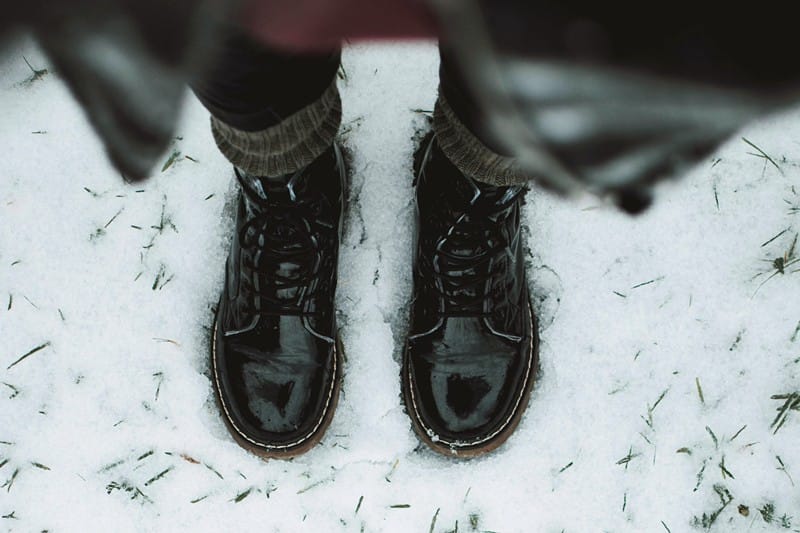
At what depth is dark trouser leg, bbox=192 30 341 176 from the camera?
498 millimetres

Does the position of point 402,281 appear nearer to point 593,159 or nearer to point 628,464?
point 628,464

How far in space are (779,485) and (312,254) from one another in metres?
0.86

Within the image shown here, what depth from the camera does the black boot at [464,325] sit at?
89cm

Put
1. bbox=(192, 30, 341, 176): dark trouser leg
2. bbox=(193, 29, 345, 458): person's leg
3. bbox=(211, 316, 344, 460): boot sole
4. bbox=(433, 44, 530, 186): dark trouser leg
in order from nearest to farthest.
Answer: bbox=(192, 30, 341, 176): dark trouser leg → bbox=(433, 44, 530, 186): dark trouser leg → bbox=(193, 29, 345, 458): person's leg → bbox=(211, 316, 344, 460): boot sole

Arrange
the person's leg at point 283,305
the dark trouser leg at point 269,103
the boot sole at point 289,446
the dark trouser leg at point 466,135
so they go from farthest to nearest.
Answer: the boot sole at point 289,446 → the person's leg at point 283,305 → the dark trouser leg at point 466,135 → the dark trouser leg at point 269,103

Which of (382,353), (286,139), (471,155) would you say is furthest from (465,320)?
(286,139)

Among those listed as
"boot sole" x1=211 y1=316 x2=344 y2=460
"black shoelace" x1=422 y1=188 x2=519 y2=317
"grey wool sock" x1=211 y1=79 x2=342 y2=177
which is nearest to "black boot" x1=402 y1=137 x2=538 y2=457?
"black shoelace" x1=422 y1=188 x2=519 y2=317

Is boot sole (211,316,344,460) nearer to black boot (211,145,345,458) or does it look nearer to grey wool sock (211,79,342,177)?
black boot (211,145,345,458)

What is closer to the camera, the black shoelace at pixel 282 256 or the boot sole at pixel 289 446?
the black shoelace at pixel 282 256

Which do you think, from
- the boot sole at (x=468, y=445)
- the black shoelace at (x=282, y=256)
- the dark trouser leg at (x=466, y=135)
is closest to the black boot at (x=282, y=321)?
the black shoelace at (x=282, y=256)

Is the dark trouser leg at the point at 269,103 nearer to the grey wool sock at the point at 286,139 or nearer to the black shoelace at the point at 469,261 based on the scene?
the grey wool sock at the point at 286,139

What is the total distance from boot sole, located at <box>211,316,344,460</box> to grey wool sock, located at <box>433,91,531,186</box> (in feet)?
1.43

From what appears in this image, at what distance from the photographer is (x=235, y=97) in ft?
1.78

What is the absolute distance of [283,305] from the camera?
2.99ft
